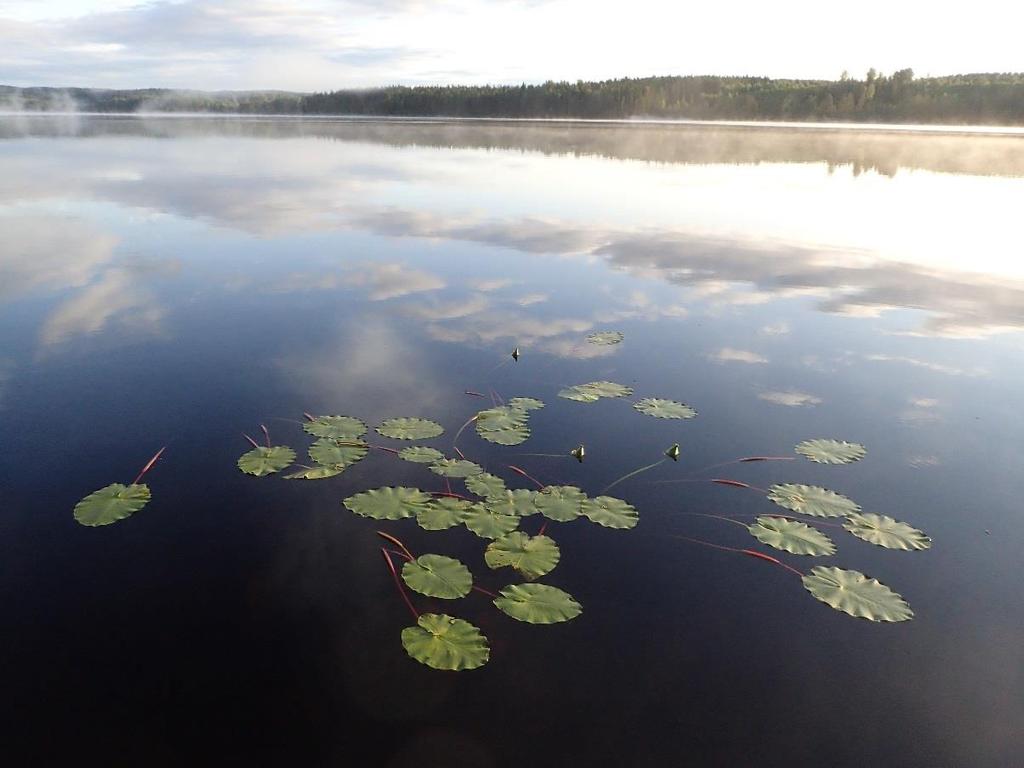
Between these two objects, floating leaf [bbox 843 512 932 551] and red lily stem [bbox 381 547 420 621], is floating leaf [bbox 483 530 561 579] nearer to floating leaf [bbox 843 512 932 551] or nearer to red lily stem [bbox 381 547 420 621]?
red lily stem [bbox 381 547 420 621]

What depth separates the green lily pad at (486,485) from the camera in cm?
488

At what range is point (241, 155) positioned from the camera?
35.2 meters

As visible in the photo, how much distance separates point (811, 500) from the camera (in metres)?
4.89

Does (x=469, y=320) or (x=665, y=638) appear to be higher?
(x=469, y=320)

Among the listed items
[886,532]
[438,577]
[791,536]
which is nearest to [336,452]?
[438,577]

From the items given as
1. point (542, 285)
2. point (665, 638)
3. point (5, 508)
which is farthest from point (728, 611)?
point (542, 285)

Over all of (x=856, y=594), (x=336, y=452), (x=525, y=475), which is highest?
(x=336, y=452)

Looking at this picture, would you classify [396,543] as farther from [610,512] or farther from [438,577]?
[610,512]

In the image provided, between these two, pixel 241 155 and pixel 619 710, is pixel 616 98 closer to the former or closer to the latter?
pixel 241 155

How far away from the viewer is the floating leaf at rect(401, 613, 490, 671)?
3.33 meters

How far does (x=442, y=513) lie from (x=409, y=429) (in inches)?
54.4

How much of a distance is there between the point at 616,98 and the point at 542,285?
91.0 m

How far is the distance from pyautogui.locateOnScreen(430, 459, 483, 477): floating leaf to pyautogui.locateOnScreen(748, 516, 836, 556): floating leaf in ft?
6.97

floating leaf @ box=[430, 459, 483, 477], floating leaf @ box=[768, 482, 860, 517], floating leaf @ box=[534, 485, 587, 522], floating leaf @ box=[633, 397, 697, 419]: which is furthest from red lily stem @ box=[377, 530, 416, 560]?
floating leaf @ box=[633, 397, 697, 419]
